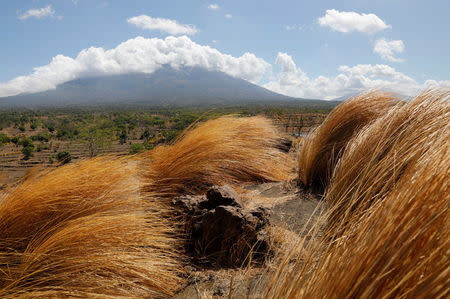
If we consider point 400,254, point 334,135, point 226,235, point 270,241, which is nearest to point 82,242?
point 226,235

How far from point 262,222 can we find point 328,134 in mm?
1673

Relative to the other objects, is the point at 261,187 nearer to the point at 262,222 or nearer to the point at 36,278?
the point at 262,222

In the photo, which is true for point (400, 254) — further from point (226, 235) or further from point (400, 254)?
point (226, 235)

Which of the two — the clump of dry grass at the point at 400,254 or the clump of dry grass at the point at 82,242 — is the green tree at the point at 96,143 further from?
the clump of dry grass at the point at 400,254

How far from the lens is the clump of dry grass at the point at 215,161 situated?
273 centimetres

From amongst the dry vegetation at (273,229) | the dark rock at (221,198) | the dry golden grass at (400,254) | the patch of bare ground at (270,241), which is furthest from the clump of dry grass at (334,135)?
the dry golden grass at (400,254)

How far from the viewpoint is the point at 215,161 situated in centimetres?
293

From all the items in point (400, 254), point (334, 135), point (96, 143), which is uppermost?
point (334, 135)

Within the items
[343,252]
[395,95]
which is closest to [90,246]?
[343,252]

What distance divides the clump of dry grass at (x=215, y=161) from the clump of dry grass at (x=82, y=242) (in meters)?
0.62

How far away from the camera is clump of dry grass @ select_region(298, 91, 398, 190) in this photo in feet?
9.65

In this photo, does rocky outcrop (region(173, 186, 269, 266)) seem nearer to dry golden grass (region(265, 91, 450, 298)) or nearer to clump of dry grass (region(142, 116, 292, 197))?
clump of dry grass (region(142, 116, 292, 197))

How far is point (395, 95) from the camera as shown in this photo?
10.9 feet

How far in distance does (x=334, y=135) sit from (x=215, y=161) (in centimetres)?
145
